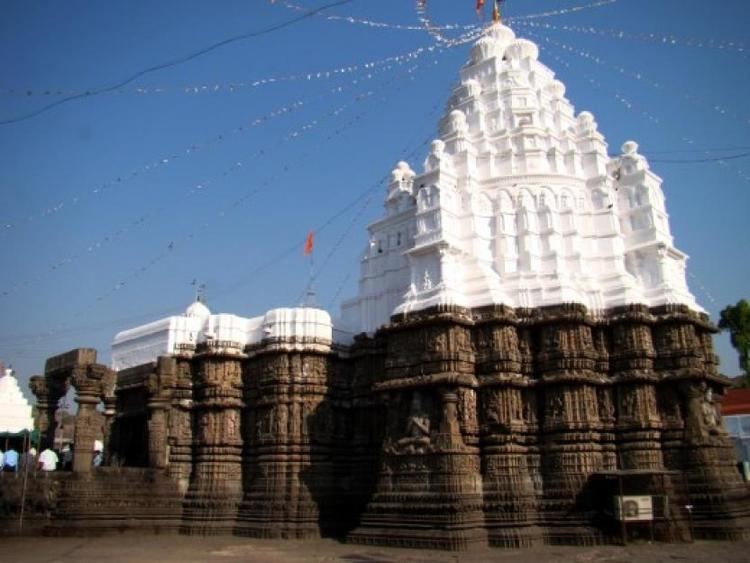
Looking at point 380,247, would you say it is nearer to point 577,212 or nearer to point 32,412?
point 577,212

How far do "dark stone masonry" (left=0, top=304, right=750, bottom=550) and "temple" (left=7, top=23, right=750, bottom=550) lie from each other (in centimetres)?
6

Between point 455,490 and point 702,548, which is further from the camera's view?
point 455,490

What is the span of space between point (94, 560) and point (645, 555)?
41.9 feet

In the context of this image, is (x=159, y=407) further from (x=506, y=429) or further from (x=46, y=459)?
(x=506, y=429)

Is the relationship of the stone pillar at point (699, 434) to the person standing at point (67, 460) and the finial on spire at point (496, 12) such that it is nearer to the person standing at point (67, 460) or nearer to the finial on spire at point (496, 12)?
the finial on spire at point (496, 12)

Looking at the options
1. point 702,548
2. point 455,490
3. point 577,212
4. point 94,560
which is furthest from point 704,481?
point 94,560

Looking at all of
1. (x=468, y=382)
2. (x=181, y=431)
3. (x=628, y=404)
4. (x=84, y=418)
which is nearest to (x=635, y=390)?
(x=628, y=404)

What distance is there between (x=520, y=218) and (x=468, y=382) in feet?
20.2

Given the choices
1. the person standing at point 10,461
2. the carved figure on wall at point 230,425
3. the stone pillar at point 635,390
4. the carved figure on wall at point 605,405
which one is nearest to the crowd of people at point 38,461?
the person standing at point 10,461

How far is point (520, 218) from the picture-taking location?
72.1 ft

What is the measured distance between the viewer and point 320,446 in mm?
22656

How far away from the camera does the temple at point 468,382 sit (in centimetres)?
1808

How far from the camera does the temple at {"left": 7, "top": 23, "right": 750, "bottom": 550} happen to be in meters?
18.1

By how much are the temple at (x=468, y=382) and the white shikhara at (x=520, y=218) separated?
76 millimetres
